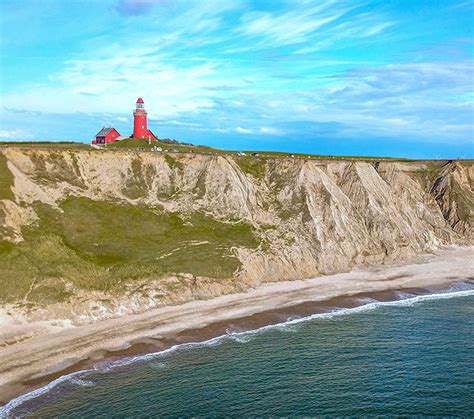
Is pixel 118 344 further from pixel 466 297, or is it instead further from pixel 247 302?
pixel 466 297

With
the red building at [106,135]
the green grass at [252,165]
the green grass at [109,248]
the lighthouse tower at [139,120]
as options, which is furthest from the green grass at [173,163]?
the lighthouse tower at [139,120]

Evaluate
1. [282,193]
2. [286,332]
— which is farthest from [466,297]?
[282,193]

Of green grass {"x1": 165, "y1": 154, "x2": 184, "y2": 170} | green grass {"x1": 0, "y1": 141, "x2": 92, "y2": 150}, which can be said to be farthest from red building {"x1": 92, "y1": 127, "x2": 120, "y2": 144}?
green grass {"x1": 165, "y1": 154, "x2": 184, "y2": 170}

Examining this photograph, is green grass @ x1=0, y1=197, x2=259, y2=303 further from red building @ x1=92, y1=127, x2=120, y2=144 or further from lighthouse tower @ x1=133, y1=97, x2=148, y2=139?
lighthouse tower @ x1=133, y1=97, x2=148, y2=139

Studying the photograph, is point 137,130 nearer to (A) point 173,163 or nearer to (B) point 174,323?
(A) point 173,163

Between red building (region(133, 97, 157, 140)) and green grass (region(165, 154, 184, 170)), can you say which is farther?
red building (region(133, 97, 157, 140))

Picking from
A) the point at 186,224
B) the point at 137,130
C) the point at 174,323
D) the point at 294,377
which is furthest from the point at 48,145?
the point at 294,377
